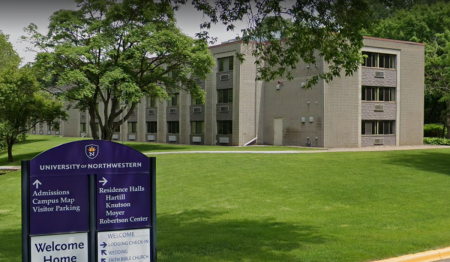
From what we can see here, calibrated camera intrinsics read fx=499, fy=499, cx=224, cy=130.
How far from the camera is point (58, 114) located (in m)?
43.4

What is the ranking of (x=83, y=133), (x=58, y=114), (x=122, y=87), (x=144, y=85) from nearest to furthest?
(x=122, y=87) < (x=144, y=85) < (x=58, y=114) < (x=83, y=133)

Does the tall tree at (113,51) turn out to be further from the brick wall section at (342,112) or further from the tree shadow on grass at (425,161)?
the tree shadow on grass at (425,161)

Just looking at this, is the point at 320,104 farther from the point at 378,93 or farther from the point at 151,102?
the point at 151,102

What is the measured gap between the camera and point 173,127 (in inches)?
2003

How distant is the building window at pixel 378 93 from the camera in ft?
130

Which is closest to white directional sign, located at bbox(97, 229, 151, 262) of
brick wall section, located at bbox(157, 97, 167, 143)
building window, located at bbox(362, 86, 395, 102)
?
building window, located at bbox(362, 86, 395, 102)

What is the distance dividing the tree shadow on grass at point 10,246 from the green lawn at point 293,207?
2cm

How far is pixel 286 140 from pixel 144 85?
40.1ft

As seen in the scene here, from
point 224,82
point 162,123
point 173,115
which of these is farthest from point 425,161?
point 162,123

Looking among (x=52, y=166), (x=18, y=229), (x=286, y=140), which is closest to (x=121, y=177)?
(x=52, y=166)

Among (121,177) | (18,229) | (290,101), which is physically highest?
(290,101)

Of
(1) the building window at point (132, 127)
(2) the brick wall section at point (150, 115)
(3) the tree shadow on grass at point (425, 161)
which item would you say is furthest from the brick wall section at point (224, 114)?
(3) the tree shadow on grass at point (425, 161)

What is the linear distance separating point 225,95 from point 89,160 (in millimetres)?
37786

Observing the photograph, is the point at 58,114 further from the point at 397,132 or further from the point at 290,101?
the point at 397,132
